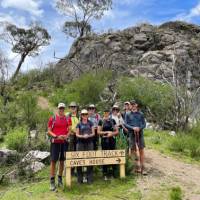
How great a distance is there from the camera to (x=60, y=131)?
942 cm

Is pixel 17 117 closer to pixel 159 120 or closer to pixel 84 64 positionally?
pixel 159 120

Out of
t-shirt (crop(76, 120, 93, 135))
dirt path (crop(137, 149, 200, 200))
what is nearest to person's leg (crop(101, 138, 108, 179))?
t-shirt (crop(76, 120, 93, 135))

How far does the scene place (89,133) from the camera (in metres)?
9.88

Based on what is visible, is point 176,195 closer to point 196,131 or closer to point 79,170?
point 79,170

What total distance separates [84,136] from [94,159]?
24.1 inches

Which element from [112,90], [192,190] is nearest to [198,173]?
[192,190]

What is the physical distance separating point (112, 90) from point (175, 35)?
12.7 m

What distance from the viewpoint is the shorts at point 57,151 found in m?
9.52

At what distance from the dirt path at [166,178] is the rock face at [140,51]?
14848 mm

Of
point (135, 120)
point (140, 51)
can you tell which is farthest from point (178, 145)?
point (140, 51)

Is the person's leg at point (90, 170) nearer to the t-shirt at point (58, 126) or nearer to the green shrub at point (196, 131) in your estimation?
the t-shirt at point (58, 126)

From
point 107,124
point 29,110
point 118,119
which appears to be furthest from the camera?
point 29,110

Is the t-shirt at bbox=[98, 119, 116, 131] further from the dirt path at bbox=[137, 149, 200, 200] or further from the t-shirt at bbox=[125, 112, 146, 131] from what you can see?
the dirt path at bbox=[137, 149, 200, 200]

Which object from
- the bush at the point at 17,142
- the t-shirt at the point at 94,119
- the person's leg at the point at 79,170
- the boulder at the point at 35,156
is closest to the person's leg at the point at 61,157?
the person's leg at the point at 79,170
